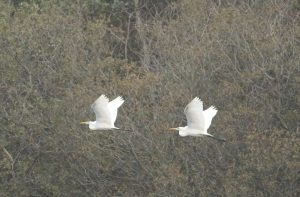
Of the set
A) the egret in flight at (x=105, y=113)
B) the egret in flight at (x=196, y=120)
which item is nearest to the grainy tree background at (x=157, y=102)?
the egret in flight at (x=196, y=120)

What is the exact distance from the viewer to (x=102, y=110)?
Result: 2312 centimetres

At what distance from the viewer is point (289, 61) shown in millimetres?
25250

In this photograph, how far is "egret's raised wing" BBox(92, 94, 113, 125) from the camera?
22938 mm

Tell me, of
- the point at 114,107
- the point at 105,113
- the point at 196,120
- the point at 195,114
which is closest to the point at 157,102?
the point at 114,107

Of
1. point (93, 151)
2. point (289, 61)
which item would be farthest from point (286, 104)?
point (93, 151)

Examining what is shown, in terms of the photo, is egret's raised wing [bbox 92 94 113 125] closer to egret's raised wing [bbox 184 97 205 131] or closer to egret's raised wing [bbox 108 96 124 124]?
egret's raised wing [bbox 108 96 124 124]

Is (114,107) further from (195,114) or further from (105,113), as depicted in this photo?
(195,114)

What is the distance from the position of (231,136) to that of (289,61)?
89.9 inches

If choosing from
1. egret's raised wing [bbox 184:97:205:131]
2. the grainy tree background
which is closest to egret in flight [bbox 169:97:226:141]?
egret's raised wing [bbox 184:97:205:131]

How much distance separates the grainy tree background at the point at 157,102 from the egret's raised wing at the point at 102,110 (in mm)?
1955

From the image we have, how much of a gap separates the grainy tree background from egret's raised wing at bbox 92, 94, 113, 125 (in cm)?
196

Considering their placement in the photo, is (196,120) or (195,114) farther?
(196,120)

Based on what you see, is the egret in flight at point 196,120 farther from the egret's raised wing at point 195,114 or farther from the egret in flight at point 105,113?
the egret in flight at point 105,113

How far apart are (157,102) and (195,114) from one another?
15.6ft
